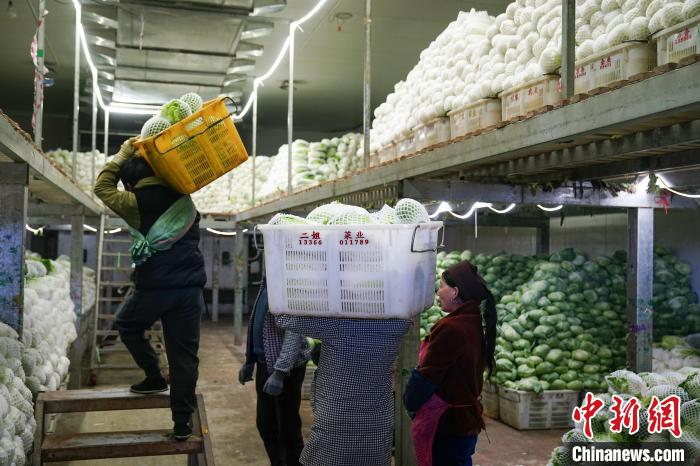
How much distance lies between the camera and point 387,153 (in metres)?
6.27

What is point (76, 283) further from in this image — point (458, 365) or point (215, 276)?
point (215, 276)

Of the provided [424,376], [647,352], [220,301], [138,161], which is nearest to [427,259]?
[424,376]

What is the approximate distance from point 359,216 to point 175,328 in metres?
1.33

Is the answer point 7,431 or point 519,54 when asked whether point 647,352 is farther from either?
point 7,431

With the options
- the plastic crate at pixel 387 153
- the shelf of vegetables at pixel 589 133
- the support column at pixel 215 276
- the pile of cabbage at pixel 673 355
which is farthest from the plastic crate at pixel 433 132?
the support column at pixel 215 276

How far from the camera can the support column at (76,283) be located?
8812mm

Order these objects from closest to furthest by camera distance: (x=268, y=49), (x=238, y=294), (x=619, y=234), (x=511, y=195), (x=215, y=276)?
(x=511, y=195)
(x=619, y=234)
(x=268, y=49)
(x=238, y=294)
(x=215, y=276)

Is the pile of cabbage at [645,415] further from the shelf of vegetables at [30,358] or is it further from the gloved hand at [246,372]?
the shelf of vegetables at [30,358]

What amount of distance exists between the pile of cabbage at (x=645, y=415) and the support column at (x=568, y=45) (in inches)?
57.5

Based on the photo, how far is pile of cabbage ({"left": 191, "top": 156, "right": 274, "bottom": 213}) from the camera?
14.0 metres

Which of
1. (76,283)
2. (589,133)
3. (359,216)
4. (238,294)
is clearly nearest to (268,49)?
(238,294)

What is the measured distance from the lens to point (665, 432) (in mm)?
2982

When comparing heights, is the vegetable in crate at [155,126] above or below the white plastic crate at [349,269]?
above

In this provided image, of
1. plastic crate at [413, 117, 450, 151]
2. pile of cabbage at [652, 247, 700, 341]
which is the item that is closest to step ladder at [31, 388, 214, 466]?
plastic crate at [413, 117, 450, 151]
